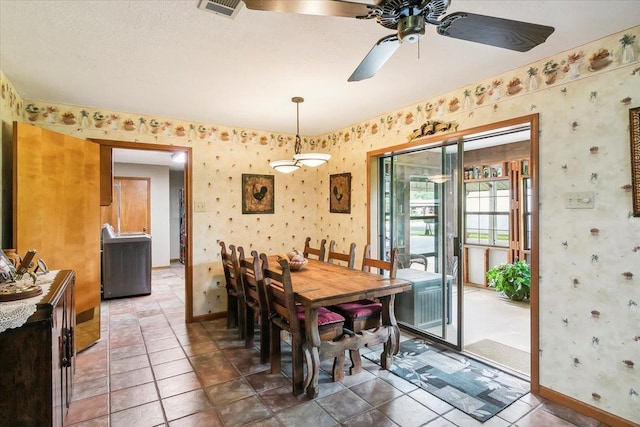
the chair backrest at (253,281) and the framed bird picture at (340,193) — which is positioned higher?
the framed bird picture at (340,193)

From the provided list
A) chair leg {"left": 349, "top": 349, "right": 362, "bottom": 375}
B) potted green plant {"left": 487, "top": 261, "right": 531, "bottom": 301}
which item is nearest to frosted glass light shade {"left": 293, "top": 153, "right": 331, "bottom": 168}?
chair leg {"left": 349, "top": 349, "right": 362, "bottom": 375}

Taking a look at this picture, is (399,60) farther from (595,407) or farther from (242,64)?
(595,407)

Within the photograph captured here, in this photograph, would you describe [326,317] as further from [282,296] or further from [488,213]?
[488,213]

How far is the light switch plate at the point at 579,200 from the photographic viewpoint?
215 cm

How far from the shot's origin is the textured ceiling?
5.91 ft

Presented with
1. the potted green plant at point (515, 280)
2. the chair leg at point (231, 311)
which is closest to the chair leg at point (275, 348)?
the chair leg at point (231, 311)

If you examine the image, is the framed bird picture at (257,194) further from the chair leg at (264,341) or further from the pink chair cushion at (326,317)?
the pink chair cushion at (326,317)

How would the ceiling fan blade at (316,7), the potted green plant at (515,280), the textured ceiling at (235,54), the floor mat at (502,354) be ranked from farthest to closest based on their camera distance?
the potted green plant at (515,280) → the floor mat at (502,354) → the textured ceiling at (235,54) → the ceiling fan blade at (316,7)

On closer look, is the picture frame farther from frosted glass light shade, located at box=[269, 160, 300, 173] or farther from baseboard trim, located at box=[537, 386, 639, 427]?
frosted glass light shade, located at box=[269, 160, 300, 173]

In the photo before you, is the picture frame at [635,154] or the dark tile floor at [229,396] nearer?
the picture frame at [635,154]

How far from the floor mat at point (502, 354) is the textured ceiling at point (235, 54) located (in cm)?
239

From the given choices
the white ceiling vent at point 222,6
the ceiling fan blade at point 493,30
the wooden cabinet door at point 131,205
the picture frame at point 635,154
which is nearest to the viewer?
the ceiling fan blade at point 493,30

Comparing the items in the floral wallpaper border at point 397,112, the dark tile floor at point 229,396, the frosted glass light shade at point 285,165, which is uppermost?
the floral wallpaper border at point 397,112

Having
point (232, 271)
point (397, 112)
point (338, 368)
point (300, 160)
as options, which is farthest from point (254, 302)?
point (397, 112)
